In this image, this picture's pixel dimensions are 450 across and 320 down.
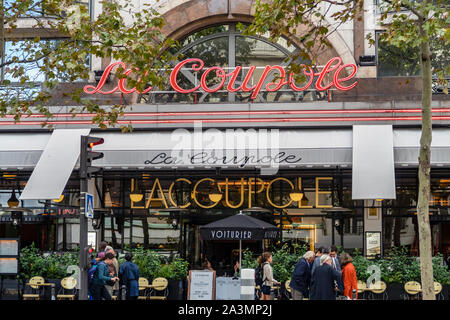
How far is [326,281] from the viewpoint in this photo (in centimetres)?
1416

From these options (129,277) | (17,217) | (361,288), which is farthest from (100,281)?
(17,217)

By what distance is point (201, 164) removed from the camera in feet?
64.3

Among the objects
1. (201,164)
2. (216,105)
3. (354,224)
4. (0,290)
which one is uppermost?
(216,105)

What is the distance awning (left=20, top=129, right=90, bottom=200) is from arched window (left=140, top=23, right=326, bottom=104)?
2.76 m

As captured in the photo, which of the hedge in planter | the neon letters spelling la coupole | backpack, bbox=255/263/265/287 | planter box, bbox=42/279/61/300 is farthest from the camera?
Result: the neon letters spelling la coupole

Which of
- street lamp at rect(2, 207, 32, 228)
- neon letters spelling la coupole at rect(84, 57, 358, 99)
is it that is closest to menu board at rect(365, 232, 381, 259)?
neon letters spelling la coupole at rect(84, 57, 358, 99)

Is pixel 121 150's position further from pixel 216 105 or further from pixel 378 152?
pixel 378 152

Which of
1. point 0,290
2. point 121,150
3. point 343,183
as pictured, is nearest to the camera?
point 0,290

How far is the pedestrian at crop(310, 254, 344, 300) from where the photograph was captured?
1413 cm

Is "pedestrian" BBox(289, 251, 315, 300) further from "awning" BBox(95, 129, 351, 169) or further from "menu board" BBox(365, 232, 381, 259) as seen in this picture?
"menu board" BBox(365, 232, 381, 259)

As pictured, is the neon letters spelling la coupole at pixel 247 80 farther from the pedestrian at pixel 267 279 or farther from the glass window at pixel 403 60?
the pedestrian at pixel 267 279
